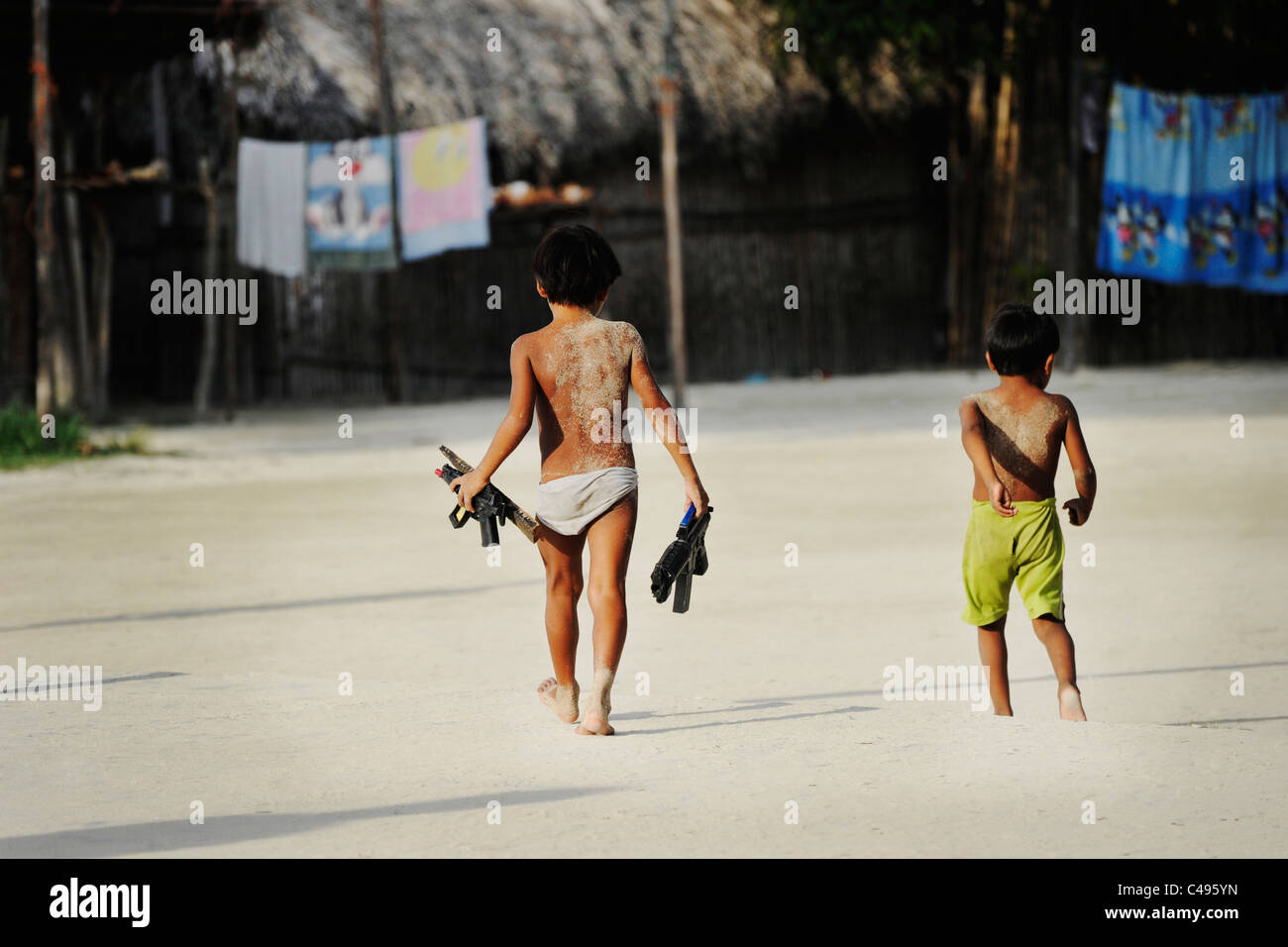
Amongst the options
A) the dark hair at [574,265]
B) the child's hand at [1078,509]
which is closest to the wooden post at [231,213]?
the dark hair at [574,265]

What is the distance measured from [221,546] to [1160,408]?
7.99m

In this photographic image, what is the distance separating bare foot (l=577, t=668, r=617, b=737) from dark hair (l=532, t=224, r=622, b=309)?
92 cm

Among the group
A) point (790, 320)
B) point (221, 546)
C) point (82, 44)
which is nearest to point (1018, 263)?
point (790, 320)

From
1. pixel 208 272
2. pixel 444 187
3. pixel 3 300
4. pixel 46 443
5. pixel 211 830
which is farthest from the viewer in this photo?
pixel 444 187

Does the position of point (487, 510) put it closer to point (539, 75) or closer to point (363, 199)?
point (363, 199)

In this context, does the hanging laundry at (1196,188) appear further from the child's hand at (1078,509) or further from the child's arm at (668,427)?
the child's arm at (668,427)

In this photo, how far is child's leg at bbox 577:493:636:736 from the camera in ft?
13.3

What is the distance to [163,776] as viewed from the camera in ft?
12.3

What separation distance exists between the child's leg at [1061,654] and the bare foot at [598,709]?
1.21m

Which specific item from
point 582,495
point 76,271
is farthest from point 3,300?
point 582,495

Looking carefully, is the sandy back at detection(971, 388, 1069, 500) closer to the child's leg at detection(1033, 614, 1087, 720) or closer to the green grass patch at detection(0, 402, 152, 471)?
Result: the child's leg at detection(1033, 614, 1087, 720)

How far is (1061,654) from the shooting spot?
14.8 ft

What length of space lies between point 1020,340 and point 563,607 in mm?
1416

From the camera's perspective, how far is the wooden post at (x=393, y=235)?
15.1 metres
